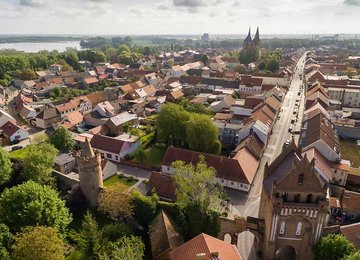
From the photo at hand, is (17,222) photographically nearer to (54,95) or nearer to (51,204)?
(51,204)

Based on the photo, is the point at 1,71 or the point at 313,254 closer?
the point at 313,254

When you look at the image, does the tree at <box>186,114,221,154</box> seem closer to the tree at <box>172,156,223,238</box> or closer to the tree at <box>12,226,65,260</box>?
the tree at <box>172,156,223,238</box>

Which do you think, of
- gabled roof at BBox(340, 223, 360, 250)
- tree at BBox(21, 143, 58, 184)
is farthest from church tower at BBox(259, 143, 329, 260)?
tree at BBox(21, 143, 58, 184)

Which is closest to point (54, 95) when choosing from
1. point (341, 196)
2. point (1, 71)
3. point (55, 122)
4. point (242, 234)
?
point (55, 122)

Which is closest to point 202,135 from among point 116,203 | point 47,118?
point 116,203

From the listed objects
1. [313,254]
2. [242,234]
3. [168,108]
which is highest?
[168,108]

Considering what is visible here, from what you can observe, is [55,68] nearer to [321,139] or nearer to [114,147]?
[114,147]
